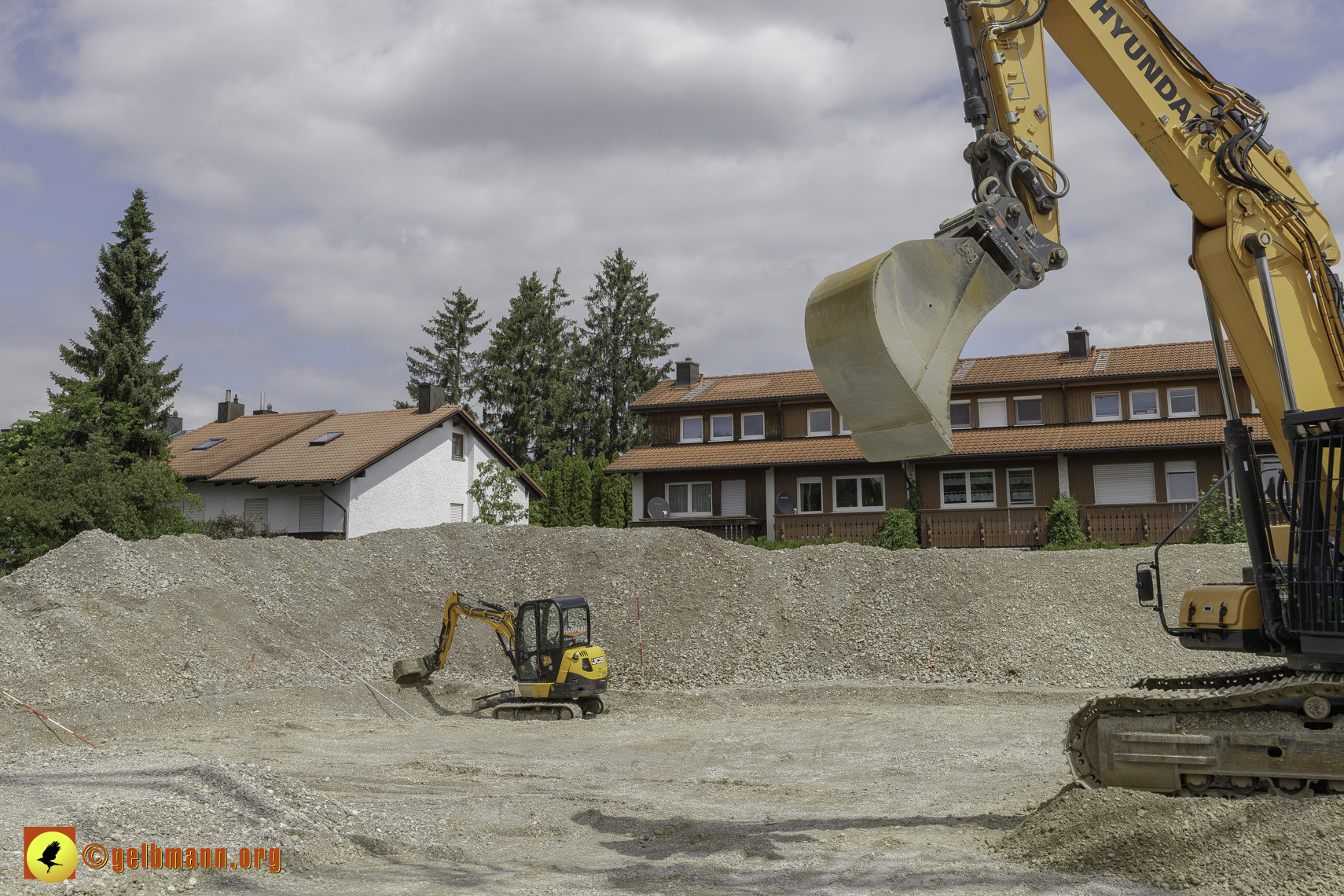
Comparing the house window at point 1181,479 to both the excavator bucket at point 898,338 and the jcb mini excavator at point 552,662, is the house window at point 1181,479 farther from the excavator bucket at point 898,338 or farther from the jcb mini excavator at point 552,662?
the excavator bucket at point 898,338

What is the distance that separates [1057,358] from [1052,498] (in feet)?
19.4

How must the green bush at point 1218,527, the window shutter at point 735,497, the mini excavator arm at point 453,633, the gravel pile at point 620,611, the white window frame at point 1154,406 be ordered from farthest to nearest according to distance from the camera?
the window shutter at point 735,497
the white window frame at point 1154,406
the green bush at point 1218,527
the gravel pile at point 620,611
the mini excavator arm at point 453,633

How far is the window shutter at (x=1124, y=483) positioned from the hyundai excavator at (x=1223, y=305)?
2416 centimetres

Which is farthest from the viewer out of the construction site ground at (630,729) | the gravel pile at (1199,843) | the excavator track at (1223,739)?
the construction site ground at (630,729)

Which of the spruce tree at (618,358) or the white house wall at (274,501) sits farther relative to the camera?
the spruce tree at (618,358)

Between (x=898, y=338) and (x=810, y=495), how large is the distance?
2789cm

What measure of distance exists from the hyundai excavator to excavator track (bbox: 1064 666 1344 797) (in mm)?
11

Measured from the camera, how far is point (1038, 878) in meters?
6.09

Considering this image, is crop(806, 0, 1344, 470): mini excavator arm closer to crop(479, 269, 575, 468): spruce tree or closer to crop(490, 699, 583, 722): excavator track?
crop(490, 699, 583, 722): excavator track

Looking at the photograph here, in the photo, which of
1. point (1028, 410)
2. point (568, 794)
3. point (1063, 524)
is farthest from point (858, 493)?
point (568, 794)

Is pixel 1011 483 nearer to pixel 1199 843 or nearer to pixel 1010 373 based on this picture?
pixel 1010 373

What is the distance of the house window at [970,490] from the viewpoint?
1211 inches

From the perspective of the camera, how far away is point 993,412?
106 ft

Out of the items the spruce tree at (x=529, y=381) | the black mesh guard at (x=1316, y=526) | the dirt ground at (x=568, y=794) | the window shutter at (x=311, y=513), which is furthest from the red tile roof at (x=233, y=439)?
the black mesh guard at (x=1316, y=526)
